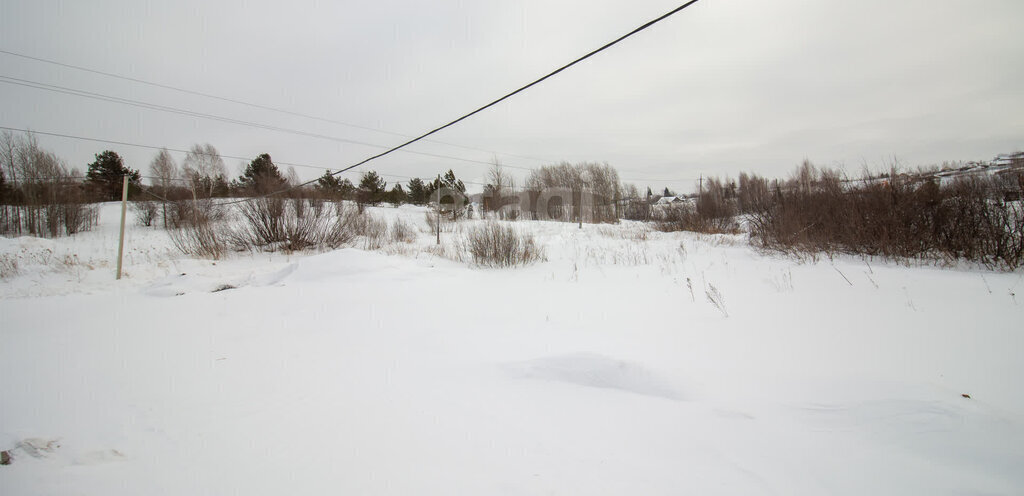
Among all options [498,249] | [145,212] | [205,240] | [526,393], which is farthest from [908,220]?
[145,212]

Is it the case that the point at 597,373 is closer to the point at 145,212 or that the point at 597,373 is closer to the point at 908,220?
the point at 908,220

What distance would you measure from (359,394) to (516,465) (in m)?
1.36

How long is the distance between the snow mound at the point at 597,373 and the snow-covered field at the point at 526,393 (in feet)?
0.06

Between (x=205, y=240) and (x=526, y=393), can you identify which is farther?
(x=205, y=240)

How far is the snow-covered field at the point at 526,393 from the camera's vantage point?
1573 mm

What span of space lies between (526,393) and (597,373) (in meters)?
0.62

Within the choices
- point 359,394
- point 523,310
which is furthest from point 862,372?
point 359,394

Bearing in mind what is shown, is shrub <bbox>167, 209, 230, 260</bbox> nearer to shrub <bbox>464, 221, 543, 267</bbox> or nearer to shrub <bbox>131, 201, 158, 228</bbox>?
shrub <bbox>464, 221, 543, 267</bbox>

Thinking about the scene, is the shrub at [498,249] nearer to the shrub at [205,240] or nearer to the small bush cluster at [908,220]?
the small bush cluster at [908,220]

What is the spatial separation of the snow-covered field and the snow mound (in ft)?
0.06

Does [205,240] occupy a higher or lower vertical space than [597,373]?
higher

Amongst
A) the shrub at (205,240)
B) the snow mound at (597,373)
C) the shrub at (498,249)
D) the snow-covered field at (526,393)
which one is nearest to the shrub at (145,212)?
the shrub at (205,240)

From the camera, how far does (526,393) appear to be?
2.38 metres

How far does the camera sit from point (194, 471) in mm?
1629
